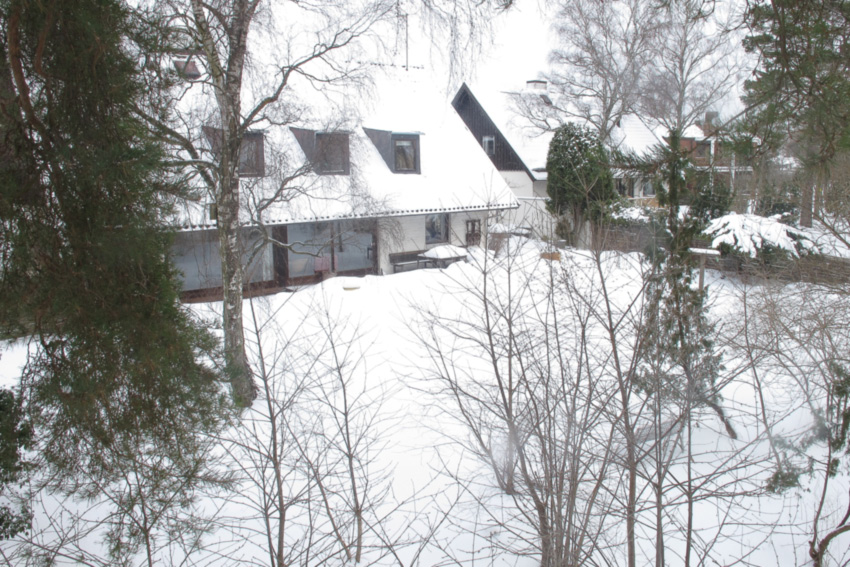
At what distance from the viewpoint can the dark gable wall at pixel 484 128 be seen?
25.9 m

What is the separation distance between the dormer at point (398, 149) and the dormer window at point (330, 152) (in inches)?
220

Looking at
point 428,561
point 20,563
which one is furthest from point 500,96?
point 20,563

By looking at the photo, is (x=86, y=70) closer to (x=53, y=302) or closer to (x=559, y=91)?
(x=53, y=302)

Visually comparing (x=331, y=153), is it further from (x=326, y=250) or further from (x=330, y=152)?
(x=326, y=250)

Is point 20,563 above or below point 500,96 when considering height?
below

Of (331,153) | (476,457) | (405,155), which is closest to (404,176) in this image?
(405,155)

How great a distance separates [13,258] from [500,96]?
2572cm

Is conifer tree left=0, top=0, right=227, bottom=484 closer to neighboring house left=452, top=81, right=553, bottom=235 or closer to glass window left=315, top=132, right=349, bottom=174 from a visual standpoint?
glass window left=315, top=132, right=349, bottom=174

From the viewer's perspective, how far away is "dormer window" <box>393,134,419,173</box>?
1792 centimetres

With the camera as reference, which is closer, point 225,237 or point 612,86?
point 225,237

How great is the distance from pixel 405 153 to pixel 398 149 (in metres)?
Answer: 0.25

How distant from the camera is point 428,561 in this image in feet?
20.6

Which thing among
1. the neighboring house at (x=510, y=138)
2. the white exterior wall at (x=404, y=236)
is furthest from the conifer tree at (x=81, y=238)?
the neighboring house at (x=510, y=138)

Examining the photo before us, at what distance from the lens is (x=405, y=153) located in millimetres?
18109
